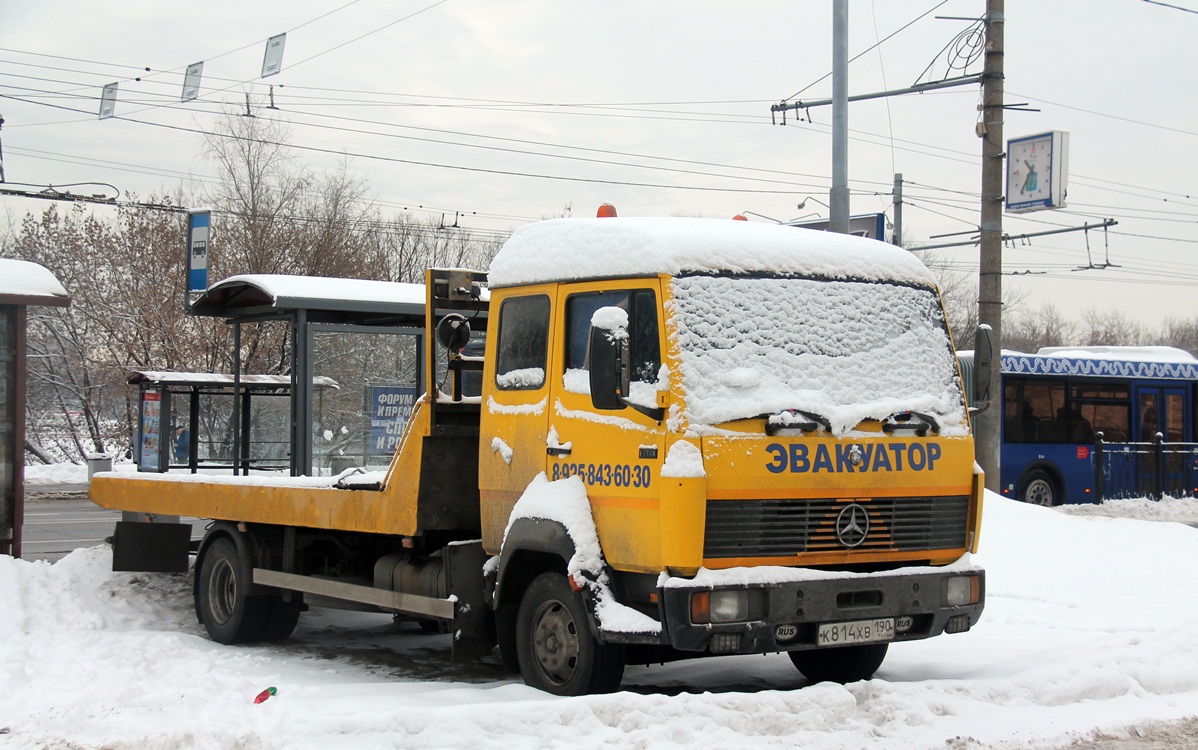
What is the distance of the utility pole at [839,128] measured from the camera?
15078 millimetres

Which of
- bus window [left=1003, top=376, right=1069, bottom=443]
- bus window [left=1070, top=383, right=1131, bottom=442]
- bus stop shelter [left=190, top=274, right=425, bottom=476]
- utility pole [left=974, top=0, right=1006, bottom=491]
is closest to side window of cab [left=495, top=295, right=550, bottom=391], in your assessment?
bus stop shelter [left=190, top=274, right=425, bottom=476]

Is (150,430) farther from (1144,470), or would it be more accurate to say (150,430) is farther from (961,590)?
(1144,470)

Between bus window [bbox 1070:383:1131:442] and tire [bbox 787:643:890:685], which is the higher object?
bus window [bbox 1070:383:1131:442]

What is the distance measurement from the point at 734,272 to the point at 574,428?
1209mm

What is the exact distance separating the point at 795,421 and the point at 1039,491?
18.5 m

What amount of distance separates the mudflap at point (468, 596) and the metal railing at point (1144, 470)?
17879 millimetres

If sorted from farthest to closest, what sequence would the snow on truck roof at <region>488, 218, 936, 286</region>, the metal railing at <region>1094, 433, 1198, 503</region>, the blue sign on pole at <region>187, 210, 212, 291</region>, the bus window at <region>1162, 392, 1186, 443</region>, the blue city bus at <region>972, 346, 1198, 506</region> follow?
the bus window at <region>1162, 392, 1186, 443</region>
the blue city bus at <region>972, 346, 1198, 506</region>
the metal railing at <region>1094, 433, 1198, 503</region>
the blue sign on pole at <region>187, 210, 212, 291</region>
the snow on truck roof at <region>488, 218, 936, 286</region>

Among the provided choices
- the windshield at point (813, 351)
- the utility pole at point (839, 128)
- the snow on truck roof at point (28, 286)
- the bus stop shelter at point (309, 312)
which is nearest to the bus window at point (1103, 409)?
the utility pole at point (839, 128)

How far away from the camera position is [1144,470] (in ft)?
76.4

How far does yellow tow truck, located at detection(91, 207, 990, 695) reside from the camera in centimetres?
637

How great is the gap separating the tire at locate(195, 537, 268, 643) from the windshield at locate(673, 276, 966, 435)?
457 centimetres

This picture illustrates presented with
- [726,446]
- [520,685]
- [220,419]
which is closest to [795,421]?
[726,446]

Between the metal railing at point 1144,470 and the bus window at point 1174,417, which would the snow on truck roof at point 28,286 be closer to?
the metal railing at point 1144,470

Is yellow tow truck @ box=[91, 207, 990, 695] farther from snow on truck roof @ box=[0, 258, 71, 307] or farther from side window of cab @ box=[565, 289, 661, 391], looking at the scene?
snow on truck roof @ box=[0, 258, 71, 307]
